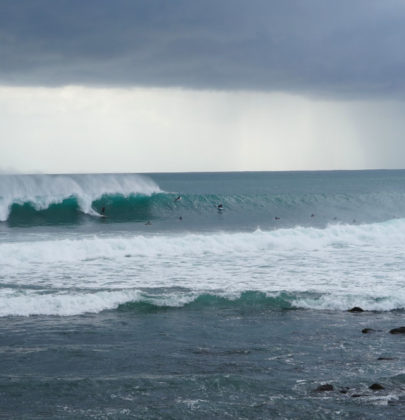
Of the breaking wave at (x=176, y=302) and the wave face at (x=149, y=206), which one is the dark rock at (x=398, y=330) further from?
the wave face at (x=149, y=206)

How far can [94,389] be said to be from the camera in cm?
862

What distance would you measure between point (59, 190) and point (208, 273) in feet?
87.5

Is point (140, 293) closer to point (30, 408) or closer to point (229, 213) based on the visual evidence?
point (30, 408)

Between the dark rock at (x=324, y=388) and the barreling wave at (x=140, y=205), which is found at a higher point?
the barreling wave at (x=140, y=205)

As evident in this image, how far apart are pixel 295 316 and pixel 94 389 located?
5641 mm

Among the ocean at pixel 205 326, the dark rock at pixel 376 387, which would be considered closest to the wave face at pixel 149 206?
the ocean at pixel 205 326

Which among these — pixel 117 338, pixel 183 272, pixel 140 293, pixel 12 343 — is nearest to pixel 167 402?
pixel 117 338

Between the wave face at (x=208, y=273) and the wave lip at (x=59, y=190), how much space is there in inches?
537

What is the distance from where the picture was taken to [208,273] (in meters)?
17.7

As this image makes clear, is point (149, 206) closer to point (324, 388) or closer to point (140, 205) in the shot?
point (140, 205)

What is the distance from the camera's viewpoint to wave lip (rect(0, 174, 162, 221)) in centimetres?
3919

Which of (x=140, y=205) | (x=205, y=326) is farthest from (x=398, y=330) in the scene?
(x=140, y=205)

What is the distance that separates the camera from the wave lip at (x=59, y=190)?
129 ft

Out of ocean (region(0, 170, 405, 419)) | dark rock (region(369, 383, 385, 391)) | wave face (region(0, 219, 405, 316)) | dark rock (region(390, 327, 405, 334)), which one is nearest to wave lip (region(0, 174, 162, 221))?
ocean (region(0, 170, 405, 419))
